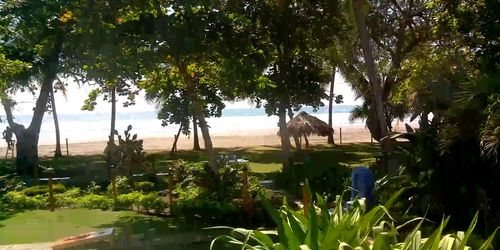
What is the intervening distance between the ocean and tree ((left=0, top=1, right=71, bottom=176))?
76.9ft

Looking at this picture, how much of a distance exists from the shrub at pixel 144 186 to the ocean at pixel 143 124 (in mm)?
31023

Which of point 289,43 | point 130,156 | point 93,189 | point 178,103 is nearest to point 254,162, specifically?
point 289,43

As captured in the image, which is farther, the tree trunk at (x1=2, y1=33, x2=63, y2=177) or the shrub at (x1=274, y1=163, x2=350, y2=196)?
the tree trunk at (x1=2, y1=33, x2=63, y2=177)

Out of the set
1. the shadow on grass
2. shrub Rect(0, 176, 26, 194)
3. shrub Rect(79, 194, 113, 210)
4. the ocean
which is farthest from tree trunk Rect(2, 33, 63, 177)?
the ocean

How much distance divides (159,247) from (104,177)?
8916 mm

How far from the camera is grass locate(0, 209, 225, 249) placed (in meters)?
9.45

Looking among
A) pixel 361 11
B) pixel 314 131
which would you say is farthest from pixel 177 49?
pixel 314 131

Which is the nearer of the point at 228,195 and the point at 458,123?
the point at 458,123

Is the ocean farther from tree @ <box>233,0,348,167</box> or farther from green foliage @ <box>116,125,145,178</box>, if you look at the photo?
green foliage @ <box>116,125,145,178</box>

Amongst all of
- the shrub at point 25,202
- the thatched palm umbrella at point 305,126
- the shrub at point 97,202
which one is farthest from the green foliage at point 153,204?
the thatched palm umbrella at point 305,126

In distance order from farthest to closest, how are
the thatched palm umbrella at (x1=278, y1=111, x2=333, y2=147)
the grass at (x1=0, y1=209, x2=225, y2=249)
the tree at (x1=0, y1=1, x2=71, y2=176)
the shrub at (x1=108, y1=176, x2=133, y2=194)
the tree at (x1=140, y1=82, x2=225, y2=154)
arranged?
the thatched palm umbrella at (x1=278, y1=111, x2=333, y2=147), the tree at (x1=0, y1=1, x2=71, y2=176), the tree at (x1=140, y1=82, x2=225, y2=154), the shrub at (x1=108, y1=176, x2=133, y2=194), the grass at (x1=0, y1=209, x2=225, y2=249)

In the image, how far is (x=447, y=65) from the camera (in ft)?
47.4

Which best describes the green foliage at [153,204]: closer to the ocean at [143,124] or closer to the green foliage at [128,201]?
the green foliage at [128,201]

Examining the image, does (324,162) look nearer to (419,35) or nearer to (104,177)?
(419,35)
